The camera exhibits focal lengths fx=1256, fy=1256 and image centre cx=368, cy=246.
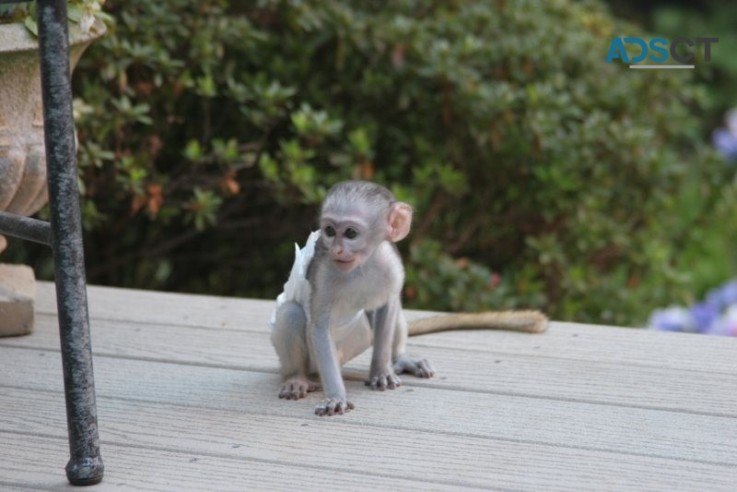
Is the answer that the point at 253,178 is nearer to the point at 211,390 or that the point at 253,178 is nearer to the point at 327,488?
the point at 211,390

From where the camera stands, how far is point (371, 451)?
114 inches

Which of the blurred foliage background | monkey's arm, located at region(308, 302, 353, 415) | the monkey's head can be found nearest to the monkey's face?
the monkey's head

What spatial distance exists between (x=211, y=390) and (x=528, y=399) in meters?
0.85

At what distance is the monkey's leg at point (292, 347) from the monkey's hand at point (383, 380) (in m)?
0.17

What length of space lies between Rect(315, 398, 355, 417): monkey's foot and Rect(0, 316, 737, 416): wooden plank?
31cm

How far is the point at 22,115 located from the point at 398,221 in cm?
115

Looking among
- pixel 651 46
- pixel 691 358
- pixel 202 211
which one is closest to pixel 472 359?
pixel 691 358

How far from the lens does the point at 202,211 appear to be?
4.75 metres

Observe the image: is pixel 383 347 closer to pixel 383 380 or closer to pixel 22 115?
pixel 383 380

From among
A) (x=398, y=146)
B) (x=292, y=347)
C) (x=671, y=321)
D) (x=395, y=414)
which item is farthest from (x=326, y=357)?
(x=671, y=321)

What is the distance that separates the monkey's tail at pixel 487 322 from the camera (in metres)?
3.95

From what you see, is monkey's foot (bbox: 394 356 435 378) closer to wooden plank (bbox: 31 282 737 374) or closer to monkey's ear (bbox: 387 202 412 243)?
wooden plank (bbox: 31 282 737 374)

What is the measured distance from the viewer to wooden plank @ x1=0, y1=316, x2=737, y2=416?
3.36m

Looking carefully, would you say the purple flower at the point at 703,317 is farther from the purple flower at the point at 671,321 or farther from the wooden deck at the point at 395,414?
the wooden deck at the point at 395,414
